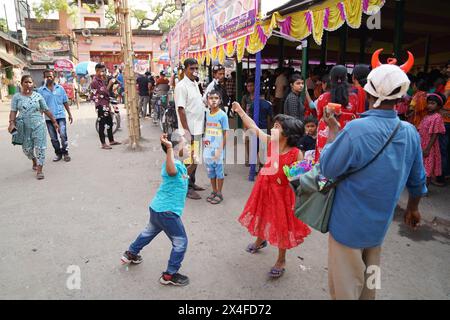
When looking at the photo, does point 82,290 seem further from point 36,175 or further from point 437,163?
point 437,163

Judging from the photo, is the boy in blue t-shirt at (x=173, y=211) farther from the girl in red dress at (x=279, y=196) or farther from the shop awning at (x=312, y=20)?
the shop awning at (x=312, y=20)

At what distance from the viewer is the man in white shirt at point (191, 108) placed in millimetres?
4734

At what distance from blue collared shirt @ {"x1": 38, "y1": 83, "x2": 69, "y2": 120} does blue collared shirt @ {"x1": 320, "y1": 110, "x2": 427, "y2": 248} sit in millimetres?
6545

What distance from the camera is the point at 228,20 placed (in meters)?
6.26

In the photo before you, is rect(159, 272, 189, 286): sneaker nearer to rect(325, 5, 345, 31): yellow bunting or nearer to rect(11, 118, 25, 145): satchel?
rect(325, 5, 345, 31): yellow bunting

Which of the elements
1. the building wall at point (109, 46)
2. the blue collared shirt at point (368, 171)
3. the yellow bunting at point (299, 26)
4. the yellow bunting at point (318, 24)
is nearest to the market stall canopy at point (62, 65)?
the building wall at point (109, 46)

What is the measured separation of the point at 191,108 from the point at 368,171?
341cm

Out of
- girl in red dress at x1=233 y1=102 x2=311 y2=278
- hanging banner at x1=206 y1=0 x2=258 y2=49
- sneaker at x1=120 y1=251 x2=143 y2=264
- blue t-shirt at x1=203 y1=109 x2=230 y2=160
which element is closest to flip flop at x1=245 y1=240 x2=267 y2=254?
girl in red dress at x1=233 y1=102 x2=311 y2=278

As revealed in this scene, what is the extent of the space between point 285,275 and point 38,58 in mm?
36785

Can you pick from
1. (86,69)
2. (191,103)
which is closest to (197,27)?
(191,103)

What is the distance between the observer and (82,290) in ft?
9.05

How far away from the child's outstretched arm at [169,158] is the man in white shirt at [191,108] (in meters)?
2.06

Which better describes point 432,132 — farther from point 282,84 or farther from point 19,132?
point 19,132
